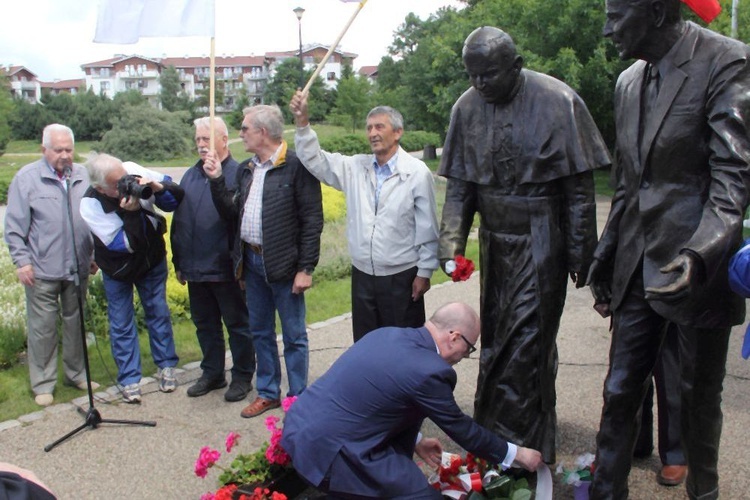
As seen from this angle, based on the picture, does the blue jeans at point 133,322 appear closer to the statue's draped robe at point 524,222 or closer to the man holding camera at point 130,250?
the man holding camera at point 130,250

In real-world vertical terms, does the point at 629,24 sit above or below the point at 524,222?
above

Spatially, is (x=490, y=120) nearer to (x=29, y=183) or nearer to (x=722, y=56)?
(x=722, y=56)

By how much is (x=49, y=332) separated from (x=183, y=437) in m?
1.41

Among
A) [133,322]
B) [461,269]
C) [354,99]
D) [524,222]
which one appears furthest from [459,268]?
[354,99]

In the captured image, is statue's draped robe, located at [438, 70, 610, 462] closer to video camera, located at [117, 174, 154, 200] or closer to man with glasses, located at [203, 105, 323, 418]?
man with glasses, located at [203, 105, 323, 418]

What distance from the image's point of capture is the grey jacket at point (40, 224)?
5273mm

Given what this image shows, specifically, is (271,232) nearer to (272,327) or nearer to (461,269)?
(272,327)

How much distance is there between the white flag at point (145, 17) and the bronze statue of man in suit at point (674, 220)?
104 inches

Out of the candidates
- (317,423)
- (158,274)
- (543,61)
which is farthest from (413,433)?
(543,61)

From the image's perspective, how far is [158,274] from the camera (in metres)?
5.54

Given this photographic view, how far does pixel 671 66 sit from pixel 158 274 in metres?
3.89

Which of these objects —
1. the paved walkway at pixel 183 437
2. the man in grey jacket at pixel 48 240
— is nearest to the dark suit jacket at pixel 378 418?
the paved walkway at pixel 183 437

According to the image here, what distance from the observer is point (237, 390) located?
216 inches

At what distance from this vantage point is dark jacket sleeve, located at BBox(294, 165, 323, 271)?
4.97m
